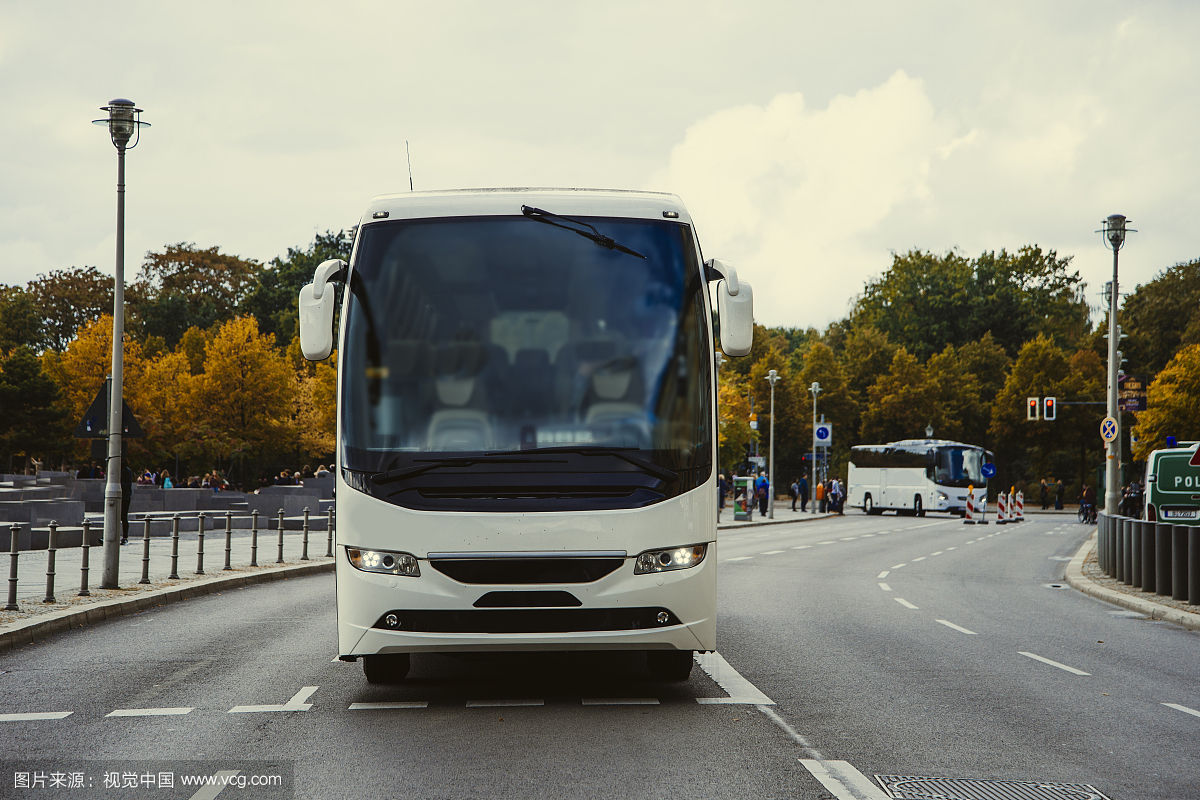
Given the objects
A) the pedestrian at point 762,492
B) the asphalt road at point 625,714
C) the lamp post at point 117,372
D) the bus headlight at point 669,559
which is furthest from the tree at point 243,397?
the bus headlight at point 669,559

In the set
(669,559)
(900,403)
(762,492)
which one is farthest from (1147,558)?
(900,403)

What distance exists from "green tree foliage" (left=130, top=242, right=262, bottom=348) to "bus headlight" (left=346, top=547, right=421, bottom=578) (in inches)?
3163

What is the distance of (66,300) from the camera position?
79125 mm

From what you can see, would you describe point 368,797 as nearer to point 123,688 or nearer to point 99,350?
point 123,688

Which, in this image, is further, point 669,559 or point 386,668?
point 386,668

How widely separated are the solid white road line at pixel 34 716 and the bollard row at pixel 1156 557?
12887 mm

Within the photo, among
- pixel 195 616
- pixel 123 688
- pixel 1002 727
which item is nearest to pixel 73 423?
pixel 195 616

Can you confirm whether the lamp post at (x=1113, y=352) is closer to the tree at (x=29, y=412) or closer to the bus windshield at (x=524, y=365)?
the bus windshield at (x=524, y=365)

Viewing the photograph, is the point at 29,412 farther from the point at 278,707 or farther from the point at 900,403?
the point at 278,707

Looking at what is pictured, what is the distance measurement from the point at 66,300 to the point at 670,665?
78923 millimetres

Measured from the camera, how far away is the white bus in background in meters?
58.4

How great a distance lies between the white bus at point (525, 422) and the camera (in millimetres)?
7289

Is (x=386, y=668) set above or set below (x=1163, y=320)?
below

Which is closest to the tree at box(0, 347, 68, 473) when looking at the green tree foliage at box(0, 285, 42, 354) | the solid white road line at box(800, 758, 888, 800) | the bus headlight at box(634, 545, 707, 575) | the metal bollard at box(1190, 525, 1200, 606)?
the green tree foliage at box(0, 285, 42, 354)
